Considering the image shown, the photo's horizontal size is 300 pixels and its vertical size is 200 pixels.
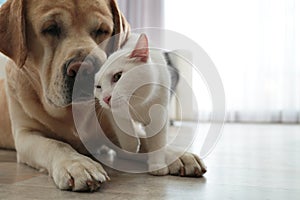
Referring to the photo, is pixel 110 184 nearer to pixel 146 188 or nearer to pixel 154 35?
pixel 146 188

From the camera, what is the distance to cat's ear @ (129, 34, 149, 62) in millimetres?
1082

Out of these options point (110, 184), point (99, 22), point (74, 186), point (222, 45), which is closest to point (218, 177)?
point (110, 184)

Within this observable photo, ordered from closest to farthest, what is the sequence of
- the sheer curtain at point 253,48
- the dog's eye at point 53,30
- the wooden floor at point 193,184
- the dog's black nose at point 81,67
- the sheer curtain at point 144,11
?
the wooden floor at point 193,184, the dog's black nose at point 81,67, the dog's eye at point 53,30, the sheer curtain at point 253,48, the sheer curtain at point 144,11

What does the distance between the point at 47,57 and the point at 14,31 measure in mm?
154

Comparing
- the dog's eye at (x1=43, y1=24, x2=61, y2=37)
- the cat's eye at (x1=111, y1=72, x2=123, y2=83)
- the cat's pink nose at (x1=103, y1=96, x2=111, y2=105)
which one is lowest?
the cat's pink nose at (x1=103, y1=96, x2=111, y2=105)

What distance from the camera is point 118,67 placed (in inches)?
41.9

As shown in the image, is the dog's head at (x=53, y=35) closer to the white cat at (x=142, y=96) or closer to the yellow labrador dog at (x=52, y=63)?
the yellow labrador dog at (x=52, y=63)

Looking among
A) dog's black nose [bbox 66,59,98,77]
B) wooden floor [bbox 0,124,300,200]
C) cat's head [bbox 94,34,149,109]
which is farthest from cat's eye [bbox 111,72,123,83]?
wooden floor [bbox 0,124,300,200]

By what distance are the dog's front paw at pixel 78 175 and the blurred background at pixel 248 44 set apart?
3385mm

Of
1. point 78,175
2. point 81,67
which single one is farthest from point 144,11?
point 78,175

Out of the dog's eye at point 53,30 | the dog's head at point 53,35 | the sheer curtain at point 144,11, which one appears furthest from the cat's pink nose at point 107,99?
the sheer curtain at point 144,11

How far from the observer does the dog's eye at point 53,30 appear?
1.36m

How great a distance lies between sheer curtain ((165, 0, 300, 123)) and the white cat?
3223mm

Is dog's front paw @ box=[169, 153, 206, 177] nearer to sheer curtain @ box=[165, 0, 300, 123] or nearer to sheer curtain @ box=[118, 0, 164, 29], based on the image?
sheer curtain @ box=[165, 0, 300, 123]
